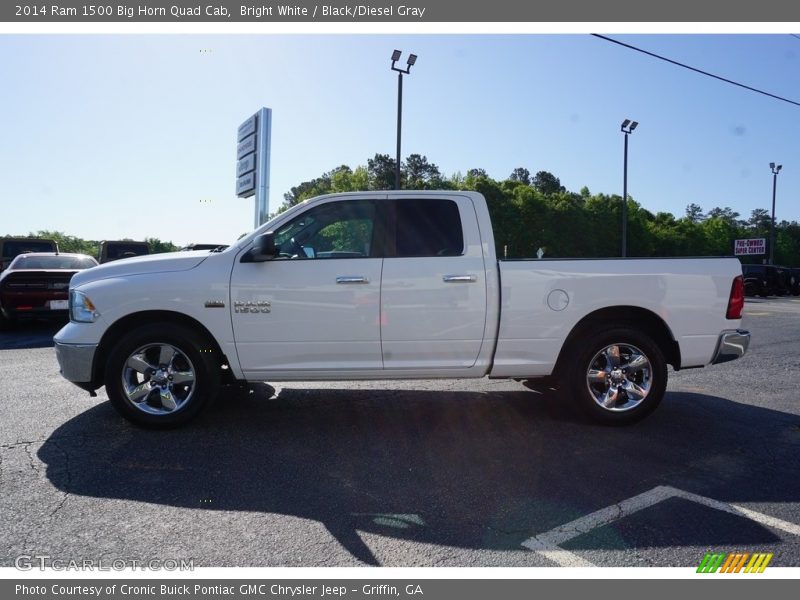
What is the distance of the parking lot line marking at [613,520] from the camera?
293 centimetres

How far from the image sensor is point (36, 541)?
9.91 ft

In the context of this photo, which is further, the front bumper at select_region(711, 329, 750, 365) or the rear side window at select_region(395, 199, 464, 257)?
the front bumper at select_region(711, 329, 750, 365)

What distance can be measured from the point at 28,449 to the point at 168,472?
4.34 feet

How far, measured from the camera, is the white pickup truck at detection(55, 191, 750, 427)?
4.82 m

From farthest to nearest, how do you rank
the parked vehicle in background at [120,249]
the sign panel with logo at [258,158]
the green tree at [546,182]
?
the green tree at [546,182]
the sign panel with logo at [258,158]
the parked vehicle in background at [120,249]

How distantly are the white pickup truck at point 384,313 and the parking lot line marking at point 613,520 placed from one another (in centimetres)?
146

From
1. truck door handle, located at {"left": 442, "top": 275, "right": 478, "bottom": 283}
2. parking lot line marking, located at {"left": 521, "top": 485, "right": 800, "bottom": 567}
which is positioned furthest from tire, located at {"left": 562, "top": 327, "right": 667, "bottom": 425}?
parking lot line marking, located at {"left": 521, "top": 485, "right": 800, "bottom": 567}

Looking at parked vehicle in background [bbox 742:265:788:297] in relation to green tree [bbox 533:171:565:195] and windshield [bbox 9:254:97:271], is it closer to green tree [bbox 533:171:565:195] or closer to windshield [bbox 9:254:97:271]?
windshield [bbox 9:254:97:271]

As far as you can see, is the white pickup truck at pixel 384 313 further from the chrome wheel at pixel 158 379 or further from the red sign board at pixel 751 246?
the red sign board at pixel 751 246

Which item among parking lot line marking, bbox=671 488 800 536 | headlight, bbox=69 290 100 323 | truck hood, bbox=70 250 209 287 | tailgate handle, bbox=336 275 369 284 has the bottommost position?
parking lot line marking, bbox=671 488 800 536

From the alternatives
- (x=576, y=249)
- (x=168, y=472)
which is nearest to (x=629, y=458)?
(x=168, y=472)

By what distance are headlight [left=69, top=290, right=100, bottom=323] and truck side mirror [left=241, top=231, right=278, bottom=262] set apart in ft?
4.60

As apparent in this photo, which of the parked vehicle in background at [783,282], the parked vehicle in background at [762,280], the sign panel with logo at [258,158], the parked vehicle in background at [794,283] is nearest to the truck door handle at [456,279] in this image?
the sign panel with logo at [258,158]
